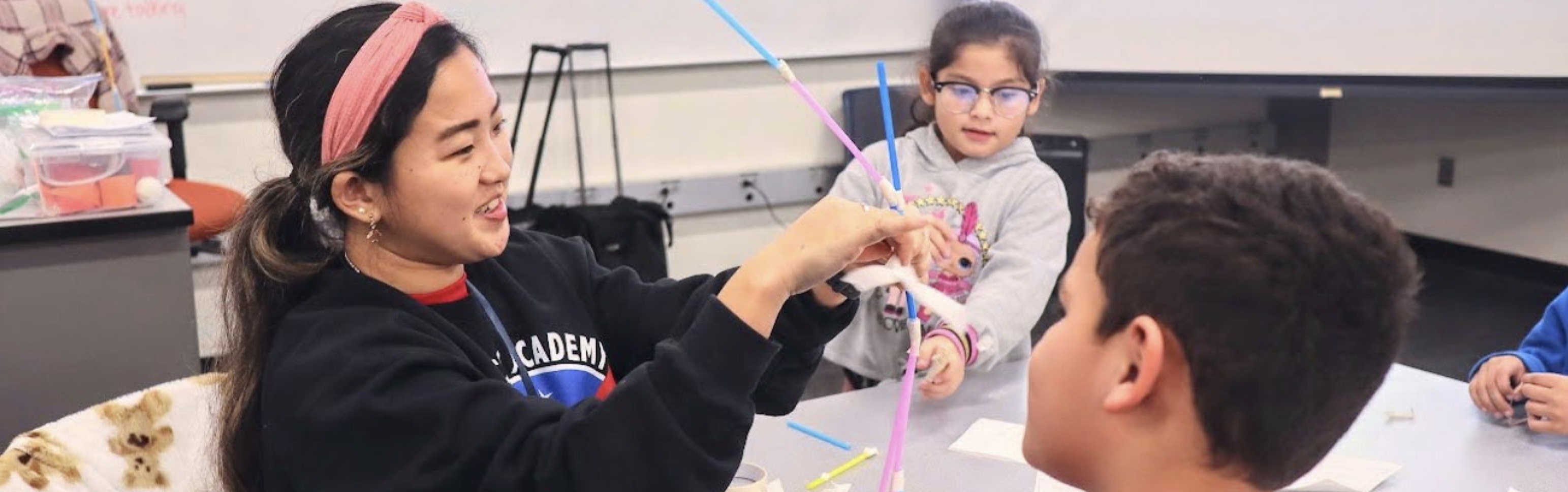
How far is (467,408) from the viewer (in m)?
1.08

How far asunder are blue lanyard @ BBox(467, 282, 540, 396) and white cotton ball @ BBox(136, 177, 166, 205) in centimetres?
139

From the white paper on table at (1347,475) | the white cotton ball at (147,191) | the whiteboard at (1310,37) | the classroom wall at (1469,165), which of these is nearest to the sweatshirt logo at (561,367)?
the white paper on table at (1347,475)

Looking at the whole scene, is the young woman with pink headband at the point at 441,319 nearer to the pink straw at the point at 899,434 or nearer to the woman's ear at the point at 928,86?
the pink straw at the point at 899,434

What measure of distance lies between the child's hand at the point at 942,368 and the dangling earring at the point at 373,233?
0.71 m

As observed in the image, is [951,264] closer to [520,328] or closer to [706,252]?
[520,328]

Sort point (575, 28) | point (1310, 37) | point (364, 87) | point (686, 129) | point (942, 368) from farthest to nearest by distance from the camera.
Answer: point (686, 129), point (575, 28), point (1310, 37), point (942, 368), point (364, 87)

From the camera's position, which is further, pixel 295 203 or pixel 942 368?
pixel 942 368

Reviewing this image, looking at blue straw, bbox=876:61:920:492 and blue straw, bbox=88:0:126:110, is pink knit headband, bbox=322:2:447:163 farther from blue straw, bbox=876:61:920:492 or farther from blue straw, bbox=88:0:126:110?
blue straw, bbox=88:0:126:110

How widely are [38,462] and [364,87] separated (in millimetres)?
516

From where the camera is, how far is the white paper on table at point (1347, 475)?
55.5 inches

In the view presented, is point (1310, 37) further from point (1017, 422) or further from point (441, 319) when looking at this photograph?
point (441, 319)

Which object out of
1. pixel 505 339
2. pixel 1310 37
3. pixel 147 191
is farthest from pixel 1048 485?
pixel 1310 37

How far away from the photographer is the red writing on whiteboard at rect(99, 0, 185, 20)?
375cm

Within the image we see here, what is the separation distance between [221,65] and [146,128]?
1.56 metres
